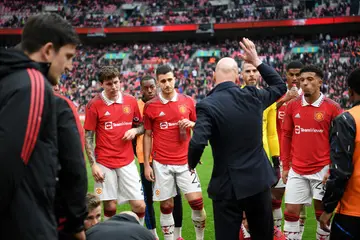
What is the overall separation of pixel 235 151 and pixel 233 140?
103mm

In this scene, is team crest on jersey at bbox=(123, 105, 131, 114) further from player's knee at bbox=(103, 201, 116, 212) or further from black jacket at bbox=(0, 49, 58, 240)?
black jacket at bbox=(0, 49, 58, 240)

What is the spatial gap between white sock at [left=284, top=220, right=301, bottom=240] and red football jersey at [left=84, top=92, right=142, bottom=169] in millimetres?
2237

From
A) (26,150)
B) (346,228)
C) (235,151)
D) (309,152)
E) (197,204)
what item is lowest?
(197,204)

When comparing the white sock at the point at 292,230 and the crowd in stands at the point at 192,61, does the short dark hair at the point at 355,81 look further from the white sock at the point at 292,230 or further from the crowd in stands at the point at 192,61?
the crowd in stands at the point at 192,61

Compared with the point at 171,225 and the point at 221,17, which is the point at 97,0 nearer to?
the point at 221,17

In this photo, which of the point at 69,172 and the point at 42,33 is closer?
the point at 42,33

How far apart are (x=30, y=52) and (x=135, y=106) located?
4.12 meters

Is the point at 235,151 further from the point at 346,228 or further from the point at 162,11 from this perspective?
the point at 162,11

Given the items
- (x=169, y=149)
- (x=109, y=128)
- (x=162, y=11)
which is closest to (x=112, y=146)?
(x=109, y=128)

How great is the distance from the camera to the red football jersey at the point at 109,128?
243 inches

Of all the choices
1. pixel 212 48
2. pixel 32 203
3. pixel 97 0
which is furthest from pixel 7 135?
pixel 97 0

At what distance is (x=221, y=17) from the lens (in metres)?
43.9

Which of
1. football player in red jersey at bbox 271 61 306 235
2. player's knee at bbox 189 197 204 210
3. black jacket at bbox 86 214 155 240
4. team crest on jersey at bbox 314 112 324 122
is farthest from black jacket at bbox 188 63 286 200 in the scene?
football player in red jersey at bbox 271 61 306 235

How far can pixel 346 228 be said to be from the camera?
11.7ft
